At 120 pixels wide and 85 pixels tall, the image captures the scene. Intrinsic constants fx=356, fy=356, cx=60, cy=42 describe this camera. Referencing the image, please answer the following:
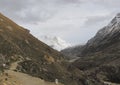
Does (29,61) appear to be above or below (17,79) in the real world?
above

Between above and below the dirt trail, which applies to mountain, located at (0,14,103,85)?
above

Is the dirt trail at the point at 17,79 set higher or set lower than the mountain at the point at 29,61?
lower

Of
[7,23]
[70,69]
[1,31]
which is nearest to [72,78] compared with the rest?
[70,69]

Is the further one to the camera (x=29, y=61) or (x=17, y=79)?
(x=29, y=61)

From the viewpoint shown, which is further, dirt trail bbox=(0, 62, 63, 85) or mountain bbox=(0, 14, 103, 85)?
mountain bbox=(0, 14, 103, 85)

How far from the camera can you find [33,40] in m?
111

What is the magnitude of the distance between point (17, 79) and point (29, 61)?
59.5 feet

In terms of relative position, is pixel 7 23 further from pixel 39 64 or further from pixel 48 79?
pixel 48 79

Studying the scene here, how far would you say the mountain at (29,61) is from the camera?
270 ft

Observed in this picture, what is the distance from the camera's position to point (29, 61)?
87.5 m

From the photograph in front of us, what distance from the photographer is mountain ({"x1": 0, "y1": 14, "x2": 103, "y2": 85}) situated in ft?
270

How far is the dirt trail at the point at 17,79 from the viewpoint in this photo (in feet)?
210

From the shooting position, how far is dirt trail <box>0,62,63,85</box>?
6412cm

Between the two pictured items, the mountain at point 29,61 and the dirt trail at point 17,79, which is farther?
the mountain at point 29,61
